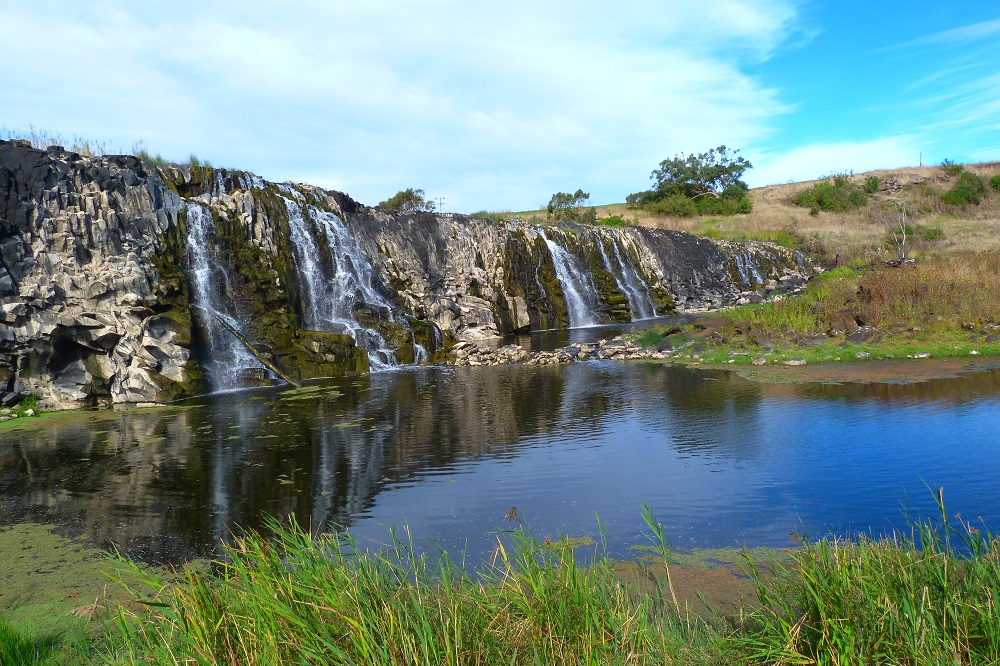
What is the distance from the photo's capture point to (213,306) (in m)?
21.3

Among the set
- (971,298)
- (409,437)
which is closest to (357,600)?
(409,437)

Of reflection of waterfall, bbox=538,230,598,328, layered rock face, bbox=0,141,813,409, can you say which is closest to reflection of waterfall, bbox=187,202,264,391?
layered rock face, bbox=0,141,813,409

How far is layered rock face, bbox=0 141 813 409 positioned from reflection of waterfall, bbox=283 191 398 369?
0.08 meters

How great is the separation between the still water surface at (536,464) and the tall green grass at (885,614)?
8.06ft

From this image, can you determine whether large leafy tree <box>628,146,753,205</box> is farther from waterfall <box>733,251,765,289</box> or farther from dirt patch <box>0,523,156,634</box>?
dirt patch <box>0,523,156,634</box>

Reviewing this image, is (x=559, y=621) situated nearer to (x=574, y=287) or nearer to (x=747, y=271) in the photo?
(x=574, y=287)

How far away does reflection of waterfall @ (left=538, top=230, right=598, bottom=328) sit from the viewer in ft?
118

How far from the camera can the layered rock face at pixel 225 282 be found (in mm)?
17453

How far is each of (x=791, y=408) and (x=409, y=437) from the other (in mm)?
7126

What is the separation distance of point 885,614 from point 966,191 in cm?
7309

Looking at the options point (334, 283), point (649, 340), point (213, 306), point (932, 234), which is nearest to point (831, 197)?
point (932, 234)

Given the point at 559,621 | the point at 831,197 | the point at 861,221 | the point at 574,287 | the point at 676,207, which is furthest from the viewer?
the point at 831,197

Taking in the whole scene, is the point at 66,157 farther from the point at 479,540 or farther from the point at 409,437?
the point at 479,540

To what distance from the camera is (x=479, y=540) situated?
22.6 ft
